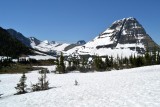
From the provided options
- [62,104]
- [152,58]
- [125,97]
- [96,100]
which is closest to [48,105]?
[62,104]

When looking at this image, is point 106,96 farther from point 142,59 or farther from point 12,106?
point 142,59

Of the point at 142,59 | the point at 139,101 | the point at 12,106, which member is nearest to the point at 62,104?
the point at 12,106

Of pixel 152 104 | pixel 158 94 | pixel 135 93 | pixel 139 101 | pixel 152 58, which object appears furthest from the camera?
pixel 152 58

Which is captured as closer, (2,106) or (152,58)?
(2,106)

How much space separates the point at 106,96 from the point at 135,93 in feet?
9.43

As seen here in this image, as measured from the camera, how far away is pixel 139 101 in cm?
1967

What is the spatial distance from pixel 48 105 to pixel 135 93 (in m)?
8.61

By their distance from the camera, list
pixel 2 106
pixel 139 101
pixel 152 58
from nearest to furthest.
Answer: pixel 139 101
pixel 2 106
pixel 152 58

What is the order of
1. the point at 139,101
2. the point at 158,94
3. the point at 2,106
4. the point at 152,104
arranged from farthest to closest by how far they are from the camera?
the point at 2,106 < the point at 158,94 < the point at 139,101 < the point at 152,104

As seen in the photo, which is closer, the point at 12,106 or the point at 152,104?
the point at 152,104

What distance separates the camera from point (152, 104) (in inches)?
714

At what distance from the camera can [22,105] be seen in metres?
24.0

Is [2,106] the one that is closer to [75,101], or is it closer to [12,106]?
[12,106]

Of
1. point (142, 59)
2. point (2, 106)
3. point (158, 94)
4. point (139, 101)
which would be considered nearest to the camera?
point (139, 101)
